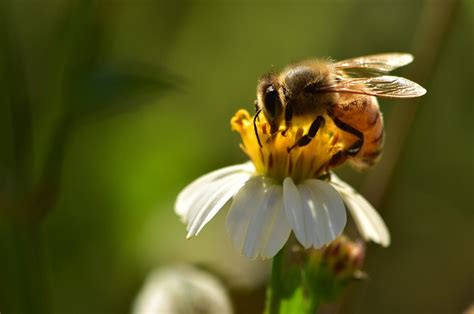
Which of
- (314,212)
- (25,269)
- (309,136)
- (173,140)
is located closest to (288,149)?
(309,136)

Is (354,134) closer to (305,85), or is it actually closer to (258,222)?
(305,85)

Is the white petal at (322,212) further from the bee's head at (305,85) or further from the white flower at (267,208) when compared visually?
the bee's head at (305,85)

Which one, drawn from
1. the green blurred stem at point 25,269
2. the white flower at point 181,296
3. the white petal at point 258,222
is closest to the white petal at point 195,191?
the white petal at point 258,222

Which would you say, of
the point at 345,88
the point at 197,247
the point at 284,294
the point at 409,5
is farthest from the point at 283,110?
the point at 409,5

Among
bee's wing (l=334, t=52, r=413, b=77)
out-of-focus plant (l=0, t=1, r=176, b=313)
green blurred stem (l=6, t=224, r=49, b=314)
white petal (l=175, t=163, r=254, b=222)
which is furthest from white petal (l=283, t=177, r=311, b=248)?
green blurred stem (l=6, t=224, r=49, b=314)

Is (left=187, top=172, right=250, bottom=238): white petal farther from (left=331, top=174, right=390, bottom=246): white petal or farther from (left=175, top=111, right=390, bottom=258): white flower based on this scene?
(left=331, top=174, right=390, bottom=246): white petal

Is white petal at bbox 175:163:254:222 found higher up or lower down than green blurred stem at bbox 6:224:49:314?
higher up
